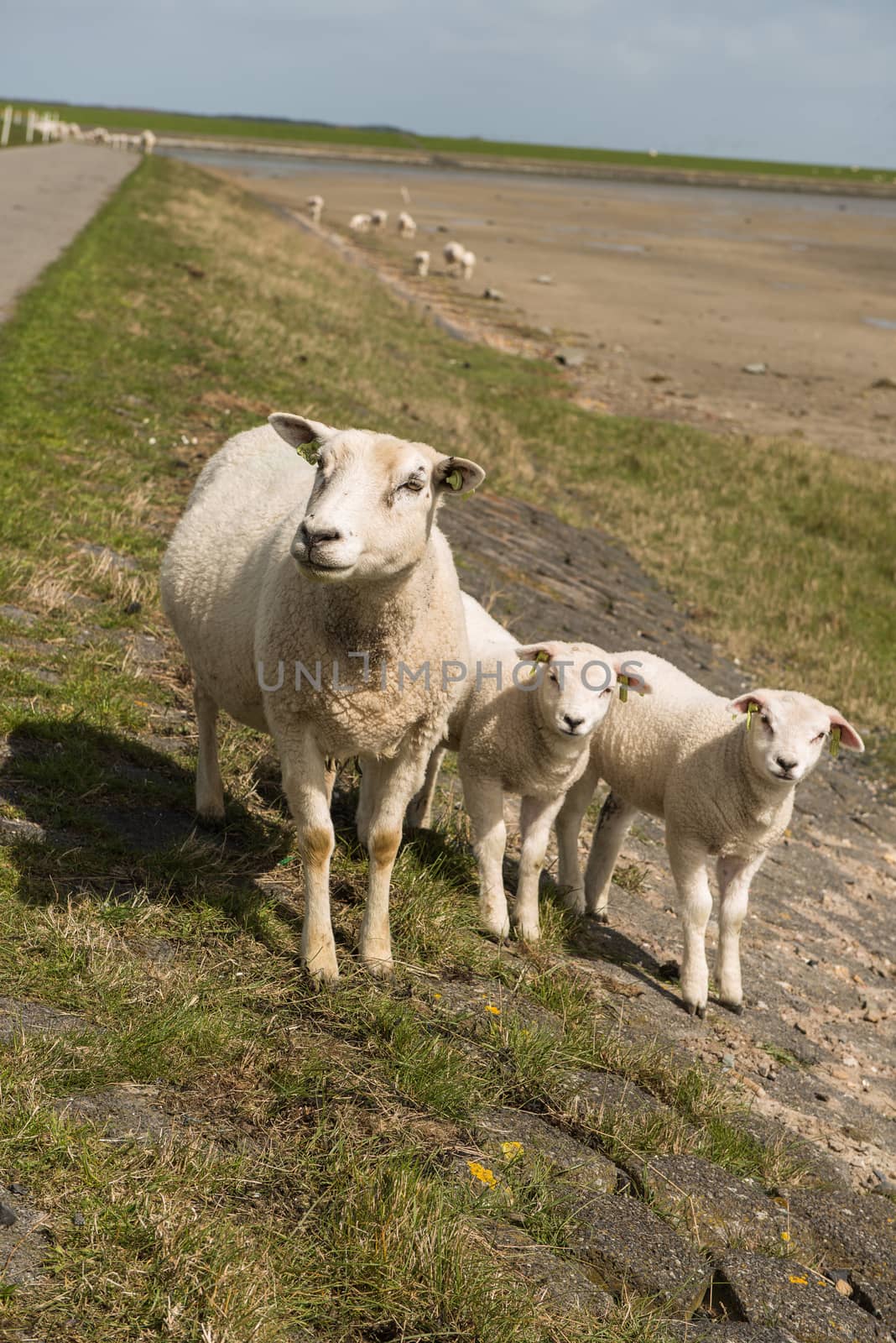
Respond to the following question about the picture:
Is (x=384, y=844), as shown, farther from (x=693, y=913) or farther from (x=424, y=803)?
(x=693, y=913)

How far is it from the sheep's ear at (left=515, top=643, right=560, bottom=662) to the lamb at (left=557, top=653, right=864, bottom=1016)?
2.95 ft

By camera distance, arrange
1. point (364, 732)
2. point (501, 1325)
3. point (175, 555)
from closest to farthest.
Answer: point (501, 1325) < point (364, 732) < point (175, 555)

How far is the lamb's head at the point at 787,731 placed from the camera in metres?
6.08

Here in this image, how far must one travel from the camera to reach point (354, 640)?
4855 millimetres

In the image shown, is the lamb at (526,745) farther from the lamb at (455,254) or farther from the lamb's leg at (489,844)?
the lamb at (455,254)

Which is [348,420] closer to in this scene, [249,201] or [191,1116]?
[191,1116]

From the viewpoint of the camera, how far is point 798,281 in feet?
157

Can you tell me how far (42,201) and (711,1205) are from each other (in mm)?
27591

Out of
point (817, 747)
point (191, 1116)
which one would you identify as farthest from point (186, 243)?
point (191, 1116)

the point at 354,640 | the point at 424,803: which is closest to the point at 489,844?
the point at 424,803

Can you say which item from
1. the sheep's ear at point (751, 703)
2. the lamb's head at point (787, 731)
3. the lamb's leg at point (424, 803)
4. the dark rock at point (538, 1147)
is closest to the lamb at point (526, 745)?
the lamb's leg at point (424, 803)

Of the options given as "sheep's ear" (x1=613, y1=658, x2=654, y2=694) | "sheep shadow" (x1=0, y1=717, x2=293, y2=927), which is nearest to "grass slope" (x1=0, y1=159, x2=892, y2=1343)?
"sheep shadow" (x1=0, y1=717, x2=293, y2=927)

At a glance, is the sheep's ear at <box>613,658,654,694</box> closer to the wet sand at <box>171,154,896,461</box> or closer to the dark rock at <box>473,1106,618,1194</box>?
the dark rock at <box>473,1106,618,1194</box>

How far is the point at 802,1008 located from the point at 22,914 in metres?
4.21
